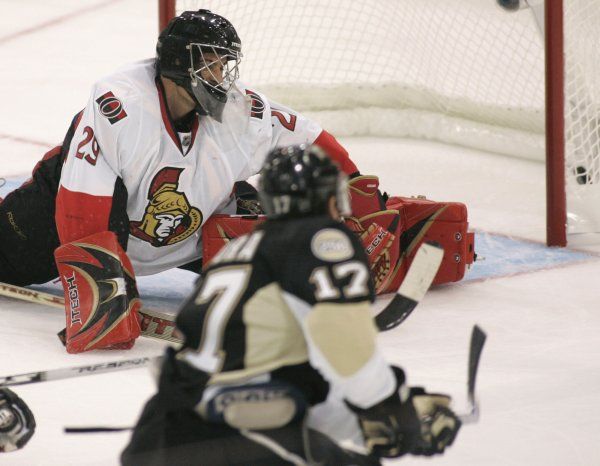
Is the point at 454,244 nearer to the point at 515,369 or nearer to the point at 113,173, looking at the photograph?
the point at 515,369

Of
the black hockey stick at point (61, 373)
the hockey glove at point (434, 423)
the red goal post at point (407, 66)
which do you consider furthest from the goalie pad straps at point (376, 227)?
the hockey glove at point (434, 423)

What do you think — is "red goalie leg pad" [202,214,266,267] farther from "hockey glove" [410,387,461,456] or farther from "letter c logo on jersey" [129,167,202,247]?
"hockey glove" [410,387,461,456]

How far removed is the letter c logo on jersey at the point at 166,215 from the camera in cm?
335

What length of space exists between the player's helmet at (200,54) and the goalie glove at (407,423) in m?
1.44

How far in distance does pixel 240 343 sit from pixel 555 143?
2.45 meters

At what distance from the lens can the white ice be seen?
2.57 metres

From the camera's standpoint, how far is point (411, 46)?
5059 millimetres

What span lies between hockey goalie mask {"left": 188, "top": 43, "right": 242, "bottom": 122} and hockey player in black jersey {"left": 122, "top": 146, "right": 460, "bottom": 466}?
1347 millimetres

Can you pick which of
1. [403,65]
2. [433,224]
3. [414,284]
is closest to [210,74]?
[433,224]

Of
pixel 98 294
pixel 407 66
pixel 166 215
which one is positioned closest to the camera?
→ pixel 98 294

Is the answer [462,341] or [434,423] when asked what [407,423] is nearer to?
[434,423]

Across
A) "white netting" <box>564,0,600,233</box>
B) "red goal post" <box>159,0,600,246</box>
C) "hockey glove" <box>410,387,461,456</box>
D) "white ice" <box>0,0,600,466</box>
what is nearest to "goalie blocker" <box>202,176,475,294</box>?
"white ice" <box>0,0,600,466</box>

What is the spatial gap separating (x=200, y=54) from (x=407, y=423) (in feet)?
5.13

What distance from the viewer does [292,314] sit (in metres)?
1.84
